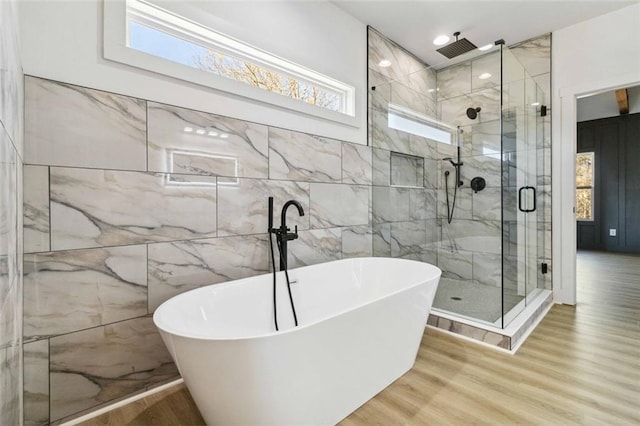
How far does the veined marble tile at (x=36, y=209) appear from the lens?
54.4 inches

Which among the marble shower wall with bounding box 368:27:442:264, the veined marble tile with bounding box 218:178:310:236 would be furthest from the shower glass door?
the veined marble tile with bounding box 218:178:310:236

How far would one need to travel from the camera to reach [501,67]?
2611 mm

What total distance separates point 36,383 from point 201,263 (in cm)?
89

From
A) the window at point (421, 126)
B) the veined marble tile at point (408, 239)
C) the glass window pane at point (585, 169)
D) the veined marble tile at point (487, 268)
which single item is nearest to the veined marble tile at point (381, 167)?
the window at point (421, 126)

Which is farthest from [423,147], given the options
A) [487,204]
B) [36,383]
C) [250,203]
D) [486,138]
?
[36,383]

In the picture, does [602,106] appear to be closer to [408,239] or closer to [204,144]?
[408,239]

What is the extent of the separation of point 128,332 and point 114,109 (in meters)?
1.20

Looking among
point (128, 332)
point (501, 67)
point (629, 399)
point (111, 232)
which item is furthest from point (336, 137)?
point (629, 399)

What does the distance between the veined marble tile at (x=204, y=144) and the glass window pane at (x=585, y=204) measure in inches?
275

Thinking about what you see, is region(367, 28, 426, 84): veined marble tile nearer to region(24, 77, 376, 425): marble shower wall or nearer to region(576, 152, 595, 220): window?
region(24, 77, 376, 425): marble shower wall

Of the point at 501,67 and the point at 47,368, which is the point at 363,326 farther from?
the point at 501,67

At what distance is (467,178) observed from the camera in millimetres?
3385

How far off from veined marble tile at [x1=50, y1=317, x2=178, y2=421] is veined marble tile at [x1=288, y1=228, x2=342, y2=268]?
1043mm

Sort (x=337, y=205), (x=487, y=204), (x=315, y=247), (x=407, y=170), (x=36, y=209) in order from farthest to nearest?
(x=407, y=170), (x=487, y=204), (x=337, y=205), (x=315, y=247), (x=36, y=209)
